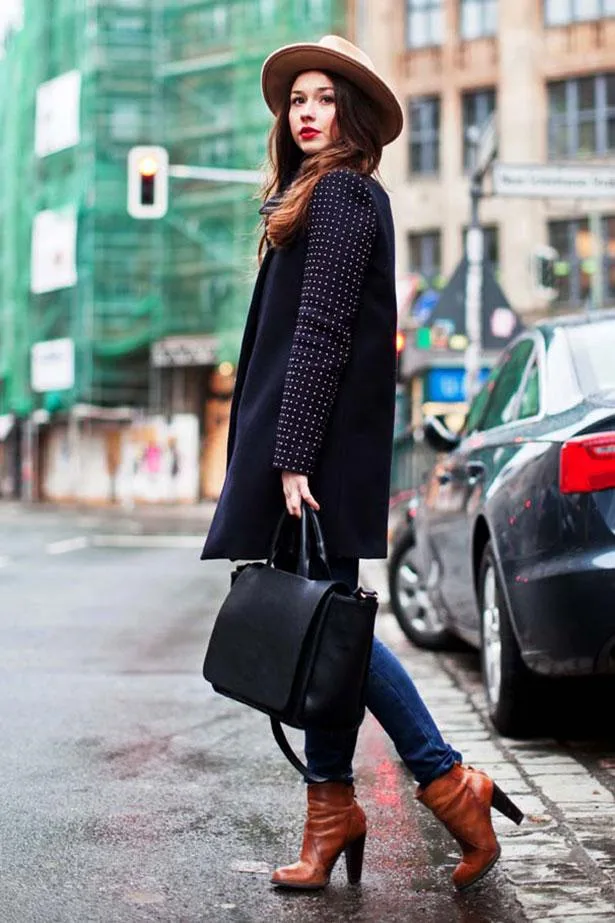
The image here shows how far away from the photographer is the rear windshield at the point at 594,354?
5.30m

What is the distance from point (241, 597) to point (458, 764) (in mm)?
700

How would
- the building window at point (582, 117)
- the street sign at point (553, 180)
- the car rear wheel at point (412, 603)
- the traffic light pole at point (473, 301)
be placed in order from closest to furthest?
the car rear wheel at point (412, 603) → the street sign at point (553, 180) → the traffic light pole at point (473, 301) → the building window at point (582, 117)

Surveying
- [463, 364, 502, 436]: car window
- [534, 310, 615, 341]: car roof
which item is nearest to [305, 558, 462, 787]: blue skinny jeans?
[534, 310, 615, 341]: car roof

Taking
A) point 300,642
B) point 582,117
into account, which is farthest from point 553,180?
point 582,117

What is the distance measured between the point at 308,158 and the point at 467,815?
5.60ft

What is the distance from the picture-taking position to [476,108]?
3922 cm

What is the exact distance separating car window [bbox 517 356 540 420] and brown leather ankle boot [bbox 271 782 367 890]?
2297 millimetres

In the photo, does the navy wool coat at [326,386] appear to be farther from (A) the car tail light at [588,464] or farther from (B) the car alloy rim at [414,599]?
(B) the car alloy rim at [414,599]

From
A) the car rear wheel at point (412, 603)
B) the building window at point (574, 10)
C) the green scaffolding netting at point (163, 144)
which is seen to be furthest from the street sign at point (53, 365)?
the car rear wheel at point (412, 603)

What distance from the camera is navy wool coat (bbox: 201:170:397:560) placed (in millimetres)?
3504

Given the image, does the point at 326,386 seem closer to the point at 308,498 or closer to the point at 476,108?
the point at 308,498

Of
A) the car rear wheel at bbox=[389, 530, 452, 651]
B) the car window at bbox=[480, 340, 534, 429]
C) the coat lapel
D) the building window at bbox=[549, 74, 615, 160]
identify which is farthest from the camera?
the building window at bbox=[549, 74, 615, 160]

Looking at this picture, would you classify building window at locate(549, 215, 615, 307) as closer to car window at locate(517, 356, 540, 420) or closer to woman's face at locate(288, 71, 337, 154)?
car window at locate(517, 356, 540, 420)

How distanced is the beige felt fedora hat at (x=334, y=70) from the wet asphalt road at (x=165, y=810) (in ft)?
6.39
